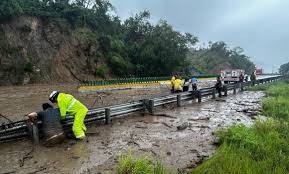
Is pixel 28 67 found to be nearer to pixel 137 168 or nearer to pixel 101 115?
pixel 101 115

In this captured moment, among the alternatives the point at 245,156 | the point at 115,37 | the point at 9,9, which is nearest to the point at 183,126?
the point at 245,156

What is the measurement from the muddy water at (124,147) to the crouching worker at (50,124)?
0.31 meters

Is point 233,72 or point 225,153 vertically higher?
point 233,72

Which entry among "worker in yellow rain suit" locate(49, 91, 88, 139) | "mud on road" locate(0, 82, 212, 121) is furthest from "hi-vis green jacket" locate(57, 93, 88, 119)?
"mud on road" locate(0, 82, 212, 121)

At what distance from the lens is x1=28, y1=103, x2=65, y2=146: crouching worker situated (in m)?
6.43

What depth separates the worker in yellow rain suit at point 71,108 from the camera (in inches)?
266

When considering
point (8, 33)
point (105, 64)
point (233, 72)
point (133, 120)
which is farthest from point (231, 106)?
point (8, 33)

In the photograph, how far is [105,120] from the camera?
348 inches

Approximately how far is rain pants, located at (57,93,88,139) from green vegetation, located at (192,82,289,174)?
12.3 ft

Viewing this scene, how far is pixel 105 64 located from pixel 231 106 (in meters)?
26.9

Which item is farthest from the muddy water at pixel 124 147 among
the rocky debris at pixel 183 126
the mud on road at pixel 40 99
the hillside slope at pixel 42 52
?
the hillside slope at pixel 42 52

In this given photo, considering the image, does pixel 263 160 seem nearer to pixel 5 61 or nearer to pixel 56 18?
pixel 5 61

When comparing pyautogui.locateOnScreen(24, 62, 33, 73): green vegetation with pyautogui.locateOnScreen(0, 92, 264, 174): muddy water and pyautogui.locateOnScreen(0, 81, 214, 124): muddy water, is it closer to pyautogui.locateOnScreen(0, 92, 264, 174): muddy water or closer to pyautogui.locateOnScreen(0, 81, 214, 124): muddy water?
pyautogui.locateOnScreen(0, 81, 214, 124): muddy water

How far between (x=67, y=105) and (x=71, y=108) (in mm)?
155
